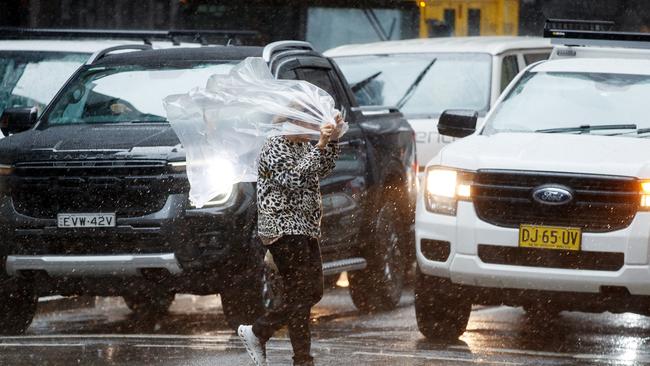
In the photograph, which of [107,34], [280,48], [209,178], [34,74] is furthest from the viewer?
[107,34]

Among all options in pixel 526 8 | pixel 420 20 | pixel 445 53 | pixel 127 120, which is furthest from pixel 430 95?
pixel 526 8

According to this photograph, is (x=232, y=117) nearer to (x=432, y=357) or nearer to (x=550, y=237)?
(x=432, y=357)

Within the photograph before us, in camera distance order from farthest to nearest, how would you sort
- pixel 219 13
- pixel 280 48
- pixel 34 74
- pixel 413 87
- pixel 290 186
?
pixel 219 13 → pixel 413 87 → pixel 34 74 → pixel 280 48 → pixel 290 186

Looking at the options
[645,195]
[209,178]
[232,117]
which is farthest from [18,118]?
[645,195]

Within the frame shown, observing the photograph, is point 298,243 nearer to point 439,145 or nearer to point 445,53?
point 439,145

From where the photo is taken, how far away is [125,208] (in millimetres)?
10555

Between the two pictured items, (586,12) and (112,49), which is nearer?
(112,49)

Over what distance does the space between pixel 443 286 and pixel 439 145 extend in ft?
15.5

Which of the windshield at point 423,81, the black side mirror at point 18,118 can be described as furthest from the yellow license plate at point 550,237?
the windshield at point 423,81

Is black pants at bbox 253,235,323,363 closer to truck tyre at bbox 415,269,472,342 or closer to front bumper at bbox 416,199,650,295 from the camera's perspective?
front bumper at bbox 416,199,650,295

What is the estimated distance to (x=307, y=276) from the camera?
888 cm

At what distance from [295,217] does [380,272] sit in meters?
4.04

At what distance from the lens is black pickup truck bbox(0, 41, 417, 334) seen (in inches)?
411

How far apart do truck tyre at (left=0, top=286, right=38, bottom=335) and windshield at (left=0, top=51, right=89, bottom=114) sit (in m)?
2.91
